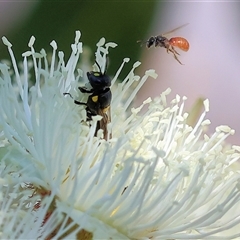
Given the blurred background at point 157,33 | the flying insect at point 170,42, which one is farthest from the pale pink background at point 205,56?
the flying insect at point 170,42

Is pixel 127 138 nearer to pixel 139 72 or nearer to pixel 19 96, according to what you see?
pixel 19 96

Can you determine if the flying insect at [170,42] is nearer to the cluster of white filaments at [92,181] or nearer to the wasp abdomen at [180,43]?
the wasp abdomen at [180,43]

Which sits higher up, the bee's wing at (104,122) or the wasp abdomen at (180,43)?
the wasp abdomen at (180,43)

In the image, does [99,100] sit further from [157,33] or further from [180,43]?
[157,33]

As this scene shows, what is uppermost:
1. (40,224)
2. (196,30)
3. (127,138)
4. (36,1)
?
(196,30)

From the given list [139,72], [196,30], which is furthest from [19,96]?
[196,30]

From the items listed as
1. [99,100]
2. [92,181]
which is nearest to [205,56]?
[99,100]

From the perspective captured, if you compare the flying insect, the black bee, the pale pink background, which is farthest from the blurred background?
the black bee
